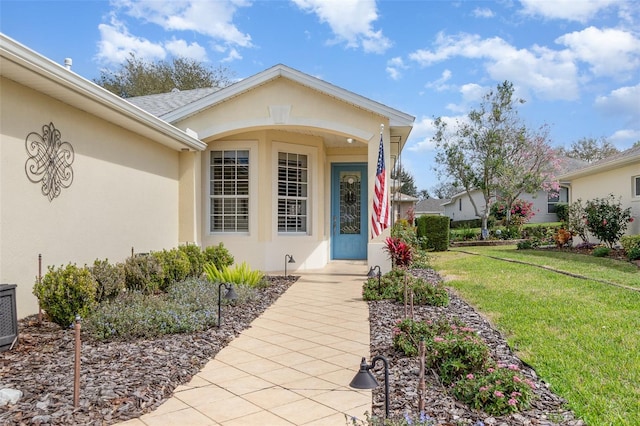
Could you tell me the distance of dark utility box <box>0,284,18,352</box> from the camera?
451cm

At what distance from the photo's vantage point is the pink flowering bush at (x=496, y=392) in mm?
3158

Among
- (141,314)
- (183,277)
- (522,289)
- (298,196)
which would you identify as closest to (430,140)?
(298,196)

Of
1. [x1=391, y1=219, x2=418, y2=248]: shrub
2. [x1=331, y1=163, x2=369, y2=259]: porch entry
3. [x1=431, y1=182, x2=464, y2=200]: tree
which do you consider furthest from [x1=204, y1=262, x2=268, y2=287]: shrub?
[x1=431, y1=182, x2=464, y2=200]: tree

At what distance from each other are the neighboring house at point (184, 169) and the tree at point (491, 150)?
41.5 feet

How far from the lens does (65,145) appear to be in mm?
6488

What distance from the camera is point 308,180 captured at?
11.5 meters

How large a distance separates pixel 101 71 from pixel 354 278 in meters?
26.0

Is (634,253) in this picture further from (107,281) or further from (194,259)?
(107,281)

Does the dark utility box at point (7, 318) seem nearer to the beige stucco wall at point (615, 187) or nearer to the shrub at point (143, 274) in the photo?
the shrub at point (143, 274)

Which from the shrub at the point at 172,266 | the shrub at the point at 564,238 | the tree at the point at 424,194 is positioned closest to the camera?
the shrub at the point at 172,266

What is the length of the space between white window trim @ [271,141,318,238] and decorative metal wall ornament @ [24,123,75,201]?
5019 millimetres

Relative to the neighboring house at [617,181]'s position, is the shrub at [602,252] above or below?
below

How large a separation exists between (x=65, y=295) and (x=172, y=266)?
8.51 ft

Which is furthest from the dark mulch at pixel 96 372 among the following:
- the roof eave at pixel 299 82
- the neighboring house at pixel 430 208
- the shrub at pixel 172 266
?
the neighboring house at pixel 430 208
